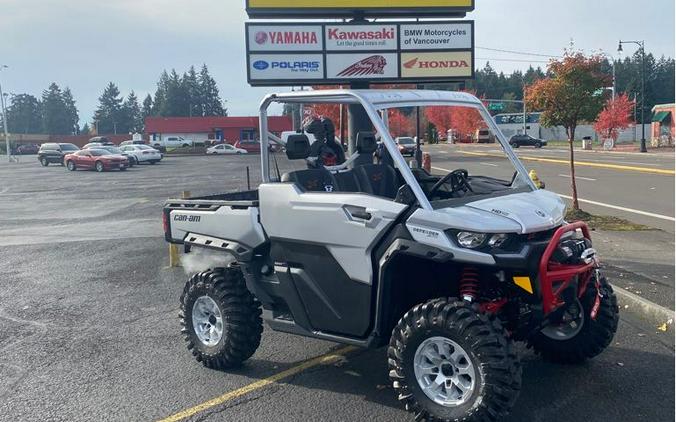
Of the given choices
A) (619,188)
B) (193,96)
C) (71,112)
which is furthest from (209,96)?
(619,188)

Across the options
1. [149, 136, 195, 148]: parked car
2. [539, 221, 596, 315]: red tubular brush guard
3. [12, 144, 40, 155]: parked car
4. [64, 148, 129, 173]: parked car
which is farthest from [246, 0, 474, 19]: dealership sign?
[12, 144, 40, 155]: parked car

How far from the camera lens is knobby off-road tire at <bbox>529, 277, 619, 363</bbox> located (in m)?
5.30

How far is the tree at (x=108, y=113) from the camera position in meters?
148

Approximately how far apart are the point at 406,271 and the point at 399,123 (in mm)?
2858

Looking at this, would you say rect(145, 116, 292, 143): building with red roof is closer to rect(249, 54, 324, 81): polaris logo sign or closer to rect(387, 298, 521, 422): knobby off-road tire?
rect(249, 54, 324, 81): polaris logo sign

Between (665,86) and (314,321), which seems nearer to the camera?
(314,321)

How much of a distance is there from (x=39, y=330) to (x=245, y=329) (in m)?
2.92

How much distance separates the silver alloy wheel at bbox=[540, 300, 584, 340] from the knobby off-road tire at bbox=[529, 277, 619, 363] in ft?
0.08

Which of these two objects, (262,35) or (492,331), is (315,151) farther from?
(262,35)

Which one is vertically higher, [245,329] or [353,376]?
[245,329]

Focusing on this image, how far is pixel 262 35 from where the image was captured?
39.3 ft

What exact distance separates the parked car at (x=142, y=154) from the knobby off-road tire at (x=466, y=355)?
153 feet

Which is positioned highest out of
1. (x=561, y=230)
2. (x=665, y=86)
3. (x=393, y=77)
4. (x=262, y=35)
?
(x=665, y=86)

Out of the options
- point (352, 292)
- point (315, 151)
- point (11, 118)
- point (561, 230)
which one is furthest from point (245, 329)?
point (11, 118)
